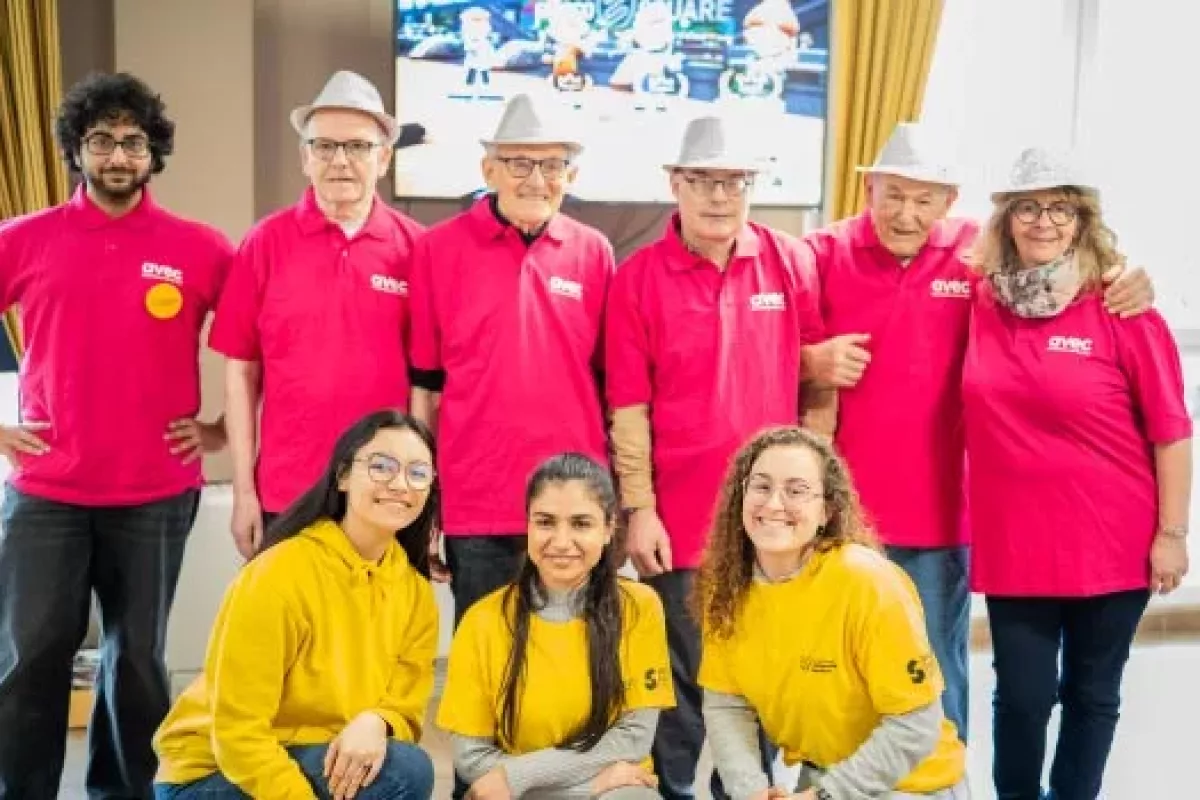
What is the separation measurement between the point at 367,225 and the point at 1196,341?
3.65 m

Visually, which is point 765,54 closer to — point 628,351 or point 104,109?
point 628,351

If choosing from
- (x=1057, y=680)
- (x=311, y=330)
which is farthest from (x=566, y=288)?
(x=1057, y=680)

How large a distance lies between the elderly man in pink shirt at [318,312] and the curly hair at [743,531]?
2.66 ft

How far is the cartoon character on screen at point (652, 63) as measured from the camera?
462 cm

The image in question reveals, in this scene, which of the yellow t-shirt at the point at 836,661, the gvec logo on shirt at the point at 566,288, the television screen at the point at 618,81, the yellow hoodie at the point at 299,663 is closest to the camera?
the yellow t-shirt at the point at 836,661

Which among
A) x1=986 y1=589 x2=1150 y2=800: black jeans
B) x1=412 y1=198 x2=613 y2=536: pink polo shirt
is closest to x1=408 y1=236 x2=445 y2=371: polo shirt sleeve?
x1=412 y1=198 x2=613 y2=536: pink polo shirt

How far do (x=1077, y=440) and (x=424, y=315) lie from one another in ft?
4.42

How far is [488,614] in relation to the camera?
8.99ft

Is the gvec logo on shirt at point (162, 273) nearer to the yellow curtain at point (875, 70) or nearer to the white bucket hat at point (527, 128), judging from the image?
the white bucket hat at point (527, 128)

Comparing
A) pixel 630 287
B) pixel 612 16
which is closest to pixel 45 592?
pixel 630 287

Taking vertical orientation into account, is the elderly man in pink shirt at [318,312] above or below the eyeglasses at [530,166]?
below

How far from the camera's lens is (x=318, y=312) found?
118 inches

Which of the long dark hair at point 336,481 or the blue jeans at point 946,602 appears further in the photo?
the blue jeans at point 946,602

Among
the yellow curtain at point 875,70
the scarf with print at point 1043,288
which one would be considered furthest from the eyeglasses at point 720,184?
the yellow curtain at point 875,70
